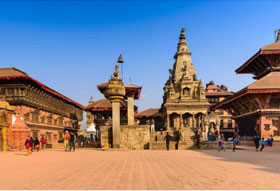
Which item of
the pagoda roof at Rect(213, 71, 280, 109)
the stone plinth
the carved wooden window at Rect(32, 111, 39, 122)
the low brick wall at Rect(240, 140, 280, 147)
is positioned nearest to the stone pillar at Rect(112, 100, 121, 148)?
the stone plinth

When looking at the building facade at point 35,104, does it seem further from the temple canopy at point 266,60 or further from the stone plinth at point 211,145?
the temple canopy at point 266,60

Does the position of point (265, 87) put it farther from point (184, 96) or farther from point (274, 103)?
point (184, 96)

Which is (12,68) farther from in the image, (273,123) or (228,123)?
(228,123)

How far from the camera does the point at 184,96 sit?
51.7 m

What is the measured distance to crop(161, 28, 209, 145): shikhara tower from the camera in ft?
163

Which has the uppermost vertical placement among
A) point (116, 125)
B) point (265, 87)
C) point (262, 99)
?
point (265, 87)

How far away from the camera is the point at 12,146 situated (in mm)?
23406

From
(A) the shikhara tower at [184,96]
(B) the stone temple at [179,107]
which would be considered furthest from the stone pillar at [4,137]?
(A) the shikhara tower at [184,96]

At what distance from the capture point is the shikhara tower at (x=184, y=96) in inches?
1956

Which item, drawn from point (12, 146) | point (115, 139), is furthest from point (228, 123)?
point (12, 146)

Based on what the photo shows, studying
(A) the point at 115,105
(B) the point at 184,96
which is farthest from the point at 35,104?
(B) the point at 184,96

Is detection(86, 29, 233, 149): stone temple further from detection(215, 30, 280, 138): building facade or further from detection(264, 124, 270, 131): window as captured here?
detection(264, 124, 270, 131): window

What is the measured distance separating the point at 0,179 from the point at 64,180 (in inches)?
83.0

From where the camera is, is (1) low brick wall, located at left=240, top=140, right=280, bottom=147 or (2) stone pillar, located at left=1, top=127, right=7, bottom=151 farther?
(1) low brick wall, located at left=240, top=140, right=280, bottom=147
